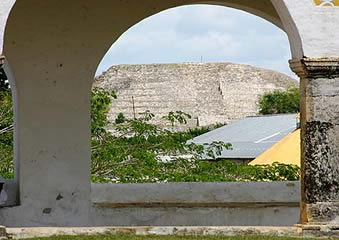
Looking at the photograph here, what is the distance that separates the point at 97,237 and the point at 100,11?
4.01 metres

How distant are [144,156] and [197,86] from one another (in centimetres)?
6451

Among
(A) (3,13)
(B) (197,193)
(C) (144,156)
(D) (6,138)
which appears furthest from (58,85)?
(D) (6,138)

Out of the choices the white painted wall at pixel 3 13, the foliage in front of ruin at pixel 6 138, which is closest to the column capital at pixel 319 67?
the white painted wall at pixel 3 13

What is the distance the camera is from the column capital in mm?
8734

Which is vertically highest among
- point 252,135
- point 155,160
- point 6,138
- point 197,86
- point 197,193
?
point 197,86

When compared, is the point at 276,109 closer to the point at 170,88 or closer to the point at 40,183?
the point at 170,88

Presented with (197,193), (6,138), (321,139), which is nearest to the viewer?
(321,139)

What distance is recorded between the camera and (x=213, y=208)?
11781mm

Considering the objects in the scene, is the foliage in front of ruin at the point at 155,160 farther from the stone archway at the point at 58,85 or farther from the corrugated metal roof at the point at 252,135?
the corrugated metal roof at the point at 252,135

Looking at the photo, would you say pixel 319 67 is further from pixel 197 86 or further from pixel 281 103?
pixel 197 86

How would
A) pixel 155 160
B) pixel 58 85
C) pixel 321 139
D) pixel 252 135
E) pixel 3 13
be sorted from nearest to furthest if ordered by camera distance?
pixel 3 13
pixel 321 139
pixel 58 85
pixel 155 160
pixel 252 135

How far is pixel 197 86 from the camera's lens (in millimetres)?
81688

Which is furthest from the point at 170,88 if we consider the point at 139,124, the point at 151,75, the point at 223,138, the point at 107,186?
the point at 107,186

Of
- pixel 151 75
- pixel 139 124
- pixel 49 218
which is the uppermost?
pixel 151 75
